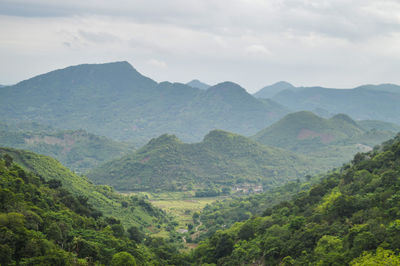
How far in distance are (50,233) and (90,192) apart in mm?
49300

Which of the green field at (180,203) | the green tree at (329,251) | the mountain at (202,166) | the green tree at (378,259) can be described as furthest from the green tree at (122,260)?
the mountain at (202,166)

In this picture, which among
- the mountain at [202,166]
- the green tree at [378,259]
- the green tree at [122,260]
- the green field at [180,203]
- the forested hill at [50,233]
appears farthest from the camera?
the mountain at [202,166]

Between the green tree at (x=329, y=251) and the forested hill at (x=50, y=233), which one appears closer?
the forested hill at (x=50, y=233)

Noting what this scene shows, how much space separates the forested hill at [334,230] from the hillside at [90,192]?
2791cm

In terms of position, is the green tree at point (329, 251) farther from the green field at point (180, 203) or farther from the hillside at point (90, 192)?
the green field at point (180, 203)

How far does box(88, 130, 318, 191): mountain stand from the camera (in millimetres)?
153750

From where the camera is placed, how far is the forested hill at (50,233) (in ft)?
97.1

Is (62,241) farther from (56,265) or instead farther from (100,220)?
(100,220)

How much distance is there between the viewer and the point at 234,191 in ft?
504

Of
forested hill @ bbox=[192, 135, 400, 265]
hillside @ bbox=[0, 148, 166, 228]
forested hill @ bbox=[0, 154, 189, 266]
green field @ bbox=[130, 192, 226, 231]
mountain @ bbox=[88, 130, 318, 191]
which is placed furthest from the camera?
mountain @ bbox=[88, 130, 318, 191]

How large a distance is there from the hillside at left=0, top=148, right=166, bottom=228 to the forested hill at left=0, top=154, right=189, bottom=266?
22628mm

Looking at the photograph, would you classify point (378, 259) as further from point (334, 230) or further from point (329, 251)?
point (334, 230)

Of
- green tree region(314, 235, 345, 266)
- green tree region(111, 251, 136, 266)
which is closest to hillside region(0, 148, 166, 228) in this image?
green tree region(111, 251, 136, 266)

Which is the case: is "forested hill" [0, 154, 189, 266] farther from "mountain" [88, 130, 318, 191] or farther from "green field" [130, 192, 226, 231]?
"mountain" [88, 130, 318, 191]
